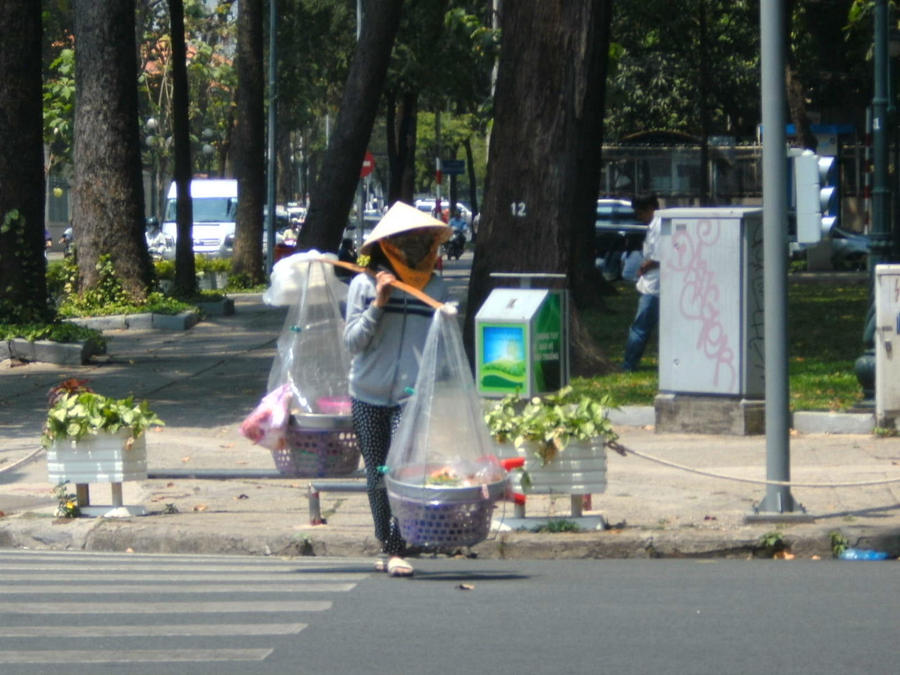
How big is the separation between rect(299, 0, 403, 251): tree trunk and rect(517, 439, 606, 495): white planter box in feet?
58.0

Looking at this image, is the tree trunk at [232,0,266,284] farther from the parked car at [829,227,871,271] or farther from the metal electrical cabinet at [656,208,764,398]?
the metal electrical cabinet at [656,208,764,398]

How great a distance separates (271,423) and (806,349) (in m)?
11.1

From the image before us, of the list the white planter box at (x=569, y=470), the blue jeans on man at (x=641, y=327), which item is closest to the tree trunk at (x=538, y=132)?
the blue jeans on man at (x=641, y=327)

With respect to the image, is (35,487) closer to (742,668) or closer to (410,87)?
(742,668)

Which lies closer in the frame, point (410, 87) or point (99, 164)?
point (99, 164)

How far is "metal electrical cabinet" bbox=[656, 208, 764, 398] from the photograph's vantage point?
11789 millimetres

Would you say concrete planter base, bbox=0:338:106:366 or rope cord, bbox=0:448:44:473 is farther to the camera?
concrete planter base, bbox=0:338:106:366

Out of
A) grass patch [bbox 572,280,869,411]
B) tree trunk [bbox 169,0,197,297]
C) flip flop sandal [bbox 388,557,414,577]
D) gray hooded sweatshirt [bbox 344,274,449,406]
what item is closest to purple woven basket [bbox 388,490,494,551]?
flip flop sandal [bbox 388,557,414,577]

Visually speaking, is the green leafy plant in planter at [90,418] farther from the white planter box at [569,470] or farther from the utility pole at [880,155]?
the utility pole at [880,155]

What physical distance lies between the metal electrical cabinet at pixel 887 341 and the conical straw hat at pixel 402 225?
523 cm

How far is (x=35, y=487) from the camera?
35.2 ft

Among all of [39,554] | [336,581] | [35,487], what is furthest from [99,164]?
[336,581]

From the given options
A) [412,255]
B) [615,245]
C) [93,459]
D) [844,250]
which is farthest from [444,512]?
[844,250]

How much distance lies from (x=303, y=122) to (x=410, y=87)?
110 feet
